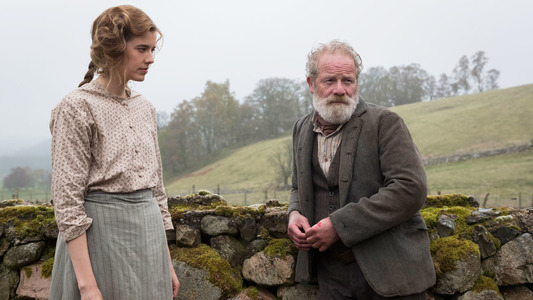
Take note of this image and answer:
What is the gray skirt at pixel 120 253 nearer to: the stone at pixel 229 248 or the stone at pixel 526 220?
the stone at pixel 229 248

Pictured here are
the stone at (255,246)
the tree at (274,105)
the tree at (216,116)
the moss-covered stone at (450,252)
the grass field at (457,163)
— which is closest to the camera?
the moss-covered stone at (450,252)

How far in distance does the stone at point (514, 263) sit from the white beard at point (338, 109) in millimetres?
1701

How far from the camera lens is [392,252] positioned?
→ 2041 millimetres

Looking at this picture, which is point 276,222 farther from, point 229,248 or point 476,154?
point 476,154

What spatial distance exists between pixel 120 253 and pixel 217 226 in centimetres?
134

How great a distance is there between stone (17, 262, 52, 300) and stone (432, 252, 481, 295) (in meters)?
3.12

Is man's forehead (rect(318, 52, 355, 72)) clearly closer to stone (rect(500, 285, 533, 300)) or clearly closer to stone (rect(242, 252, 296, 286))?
stone (rect(242, 252, 296, 286))

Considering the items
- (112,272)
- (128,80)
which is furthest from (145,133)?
(112,272)

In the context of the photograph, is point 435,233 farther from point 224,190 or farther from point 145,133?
point 224,190

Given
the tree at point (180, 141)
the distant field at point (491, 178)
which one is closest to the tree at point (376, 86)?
the tree at point (180, 141)

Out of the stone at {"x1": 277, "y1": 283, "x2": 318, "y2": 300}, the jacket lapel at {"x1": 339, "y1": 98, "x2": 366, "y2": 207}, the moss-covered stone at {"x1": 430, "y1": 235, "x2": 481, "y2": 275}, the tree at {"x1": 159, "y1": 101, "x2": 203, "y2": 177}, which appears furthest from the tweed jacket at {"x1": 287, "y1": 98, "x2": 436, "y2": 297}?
the tree at {"x1": 159, "y1": 101, "x2": 203, "y2": 177}

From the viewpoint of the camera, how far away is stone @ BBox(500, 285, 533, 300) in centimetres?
281

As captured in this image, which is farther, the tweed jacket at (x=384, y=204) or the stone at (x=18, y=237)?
the stone at (x=18, y=237)

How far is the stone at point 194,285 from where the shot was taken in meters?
2.91
